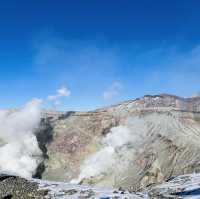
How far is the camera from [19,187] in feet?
177

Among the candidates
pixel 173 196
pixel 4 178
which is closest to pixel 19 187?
pixel 4 178

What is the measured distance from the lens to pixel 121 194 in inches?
1863

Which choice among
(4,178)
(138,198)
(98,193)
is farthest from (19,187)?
(138,198)

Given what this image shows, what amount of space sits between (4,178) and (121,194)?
21148 mm

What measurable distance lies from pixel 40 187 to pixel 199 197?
22648 millimetres

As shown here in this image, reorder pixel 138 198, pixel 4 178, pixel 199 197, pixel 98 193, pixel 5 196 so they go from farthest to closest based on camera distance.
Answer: pixel 4 178 → pixel 5 196 → pixel 98 193 → pixel 138 198 → pixel 199 197

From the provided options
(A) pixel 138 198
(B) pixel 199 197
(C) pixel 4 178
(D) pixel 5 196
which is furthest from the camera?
(C) pixel 4 178

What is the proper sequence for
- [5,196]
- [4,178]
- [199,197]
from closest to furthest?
[199,197] → [5,196] → [4,178]

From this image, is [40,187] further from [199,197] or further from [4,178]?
[199,197]

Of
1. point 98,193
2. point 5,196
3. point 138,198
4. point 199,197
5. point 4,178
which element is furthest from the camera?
point 4,178

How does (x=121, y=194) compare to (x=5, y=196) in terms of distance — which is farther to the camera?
(x=5, y=196)

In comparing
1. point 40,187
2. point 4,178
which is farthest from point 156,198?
point 4,178

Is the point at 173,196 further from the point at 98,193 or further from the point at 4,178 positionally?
the point at 4,178

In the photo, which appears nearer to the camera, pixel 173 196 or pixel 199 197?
pixel 199 197
